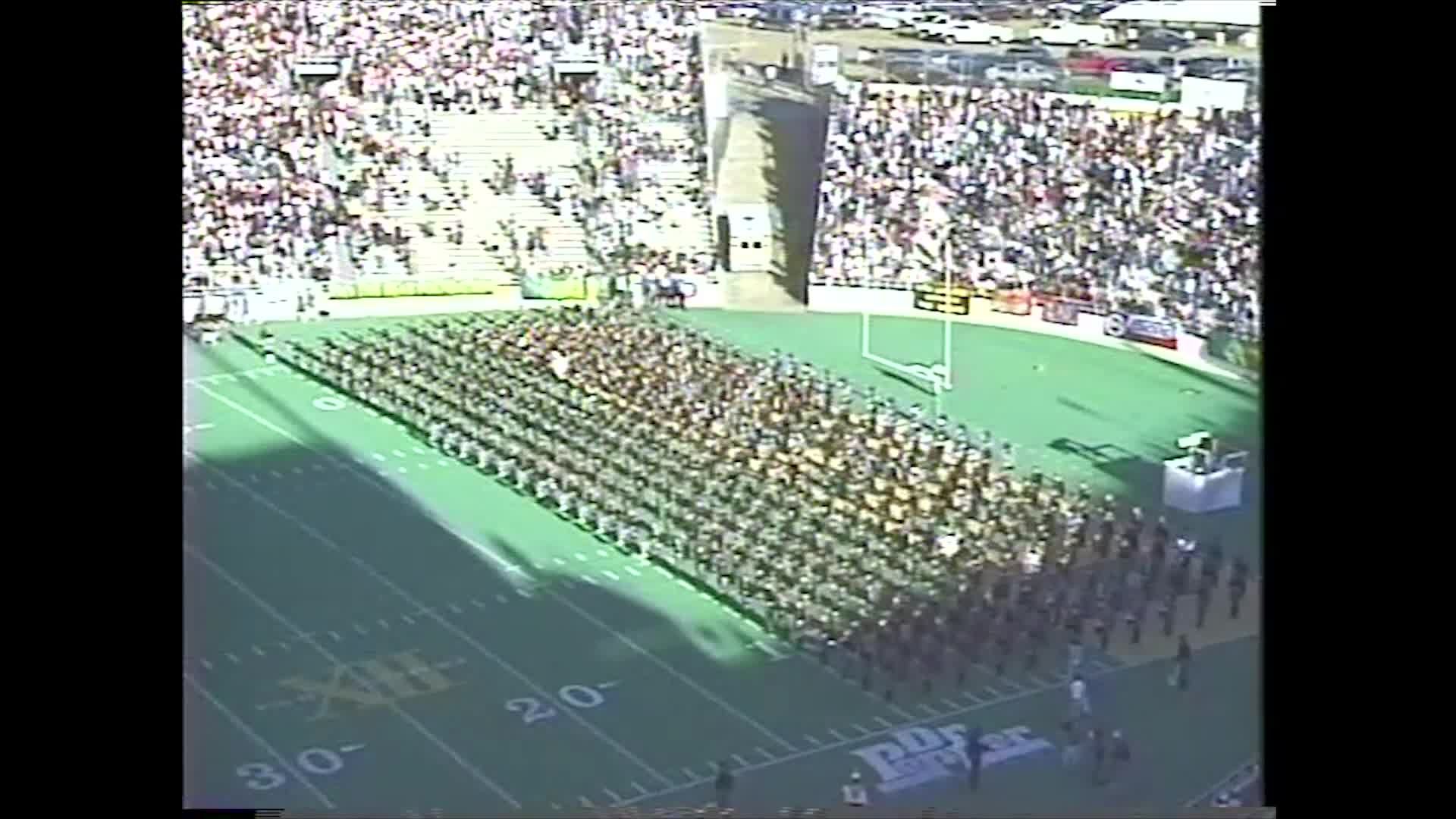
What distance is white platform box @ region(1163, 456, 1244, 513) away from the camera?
374 inches

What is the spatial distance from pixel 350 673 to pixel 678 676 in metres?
1.22

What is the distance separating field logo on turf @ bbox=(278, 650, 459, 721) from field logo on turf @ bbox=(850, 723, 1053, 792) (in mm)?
1612

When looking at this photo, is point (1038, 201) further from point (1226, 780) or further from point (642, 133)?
point (1226, 780)

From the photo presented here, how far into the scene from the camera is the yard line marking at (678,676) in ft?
30.1

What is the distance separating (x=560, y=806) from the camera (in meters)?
8.99

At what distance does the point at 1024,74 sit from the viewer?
32.9 feet

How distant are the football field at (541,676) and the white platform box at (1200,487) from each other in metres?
0.08

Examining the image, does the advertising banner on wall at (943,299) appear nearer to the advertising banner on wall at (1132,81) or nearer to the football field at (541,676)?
the football field at (541,676)

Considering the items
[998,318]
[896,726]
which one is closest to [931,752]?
[896,726]

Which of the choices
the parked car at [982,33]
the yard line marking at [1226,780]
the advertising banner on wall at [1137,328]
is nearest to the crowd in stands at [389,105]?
the parked car at [982,33]

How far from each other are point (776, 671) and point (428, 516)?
1.50m

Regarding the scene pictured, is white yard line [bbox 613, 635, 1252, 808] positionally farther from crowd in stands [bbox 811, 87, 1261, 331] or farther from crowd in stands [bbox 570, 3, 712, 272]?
crowd in stands [bbox 570, 3, 712, 272]
